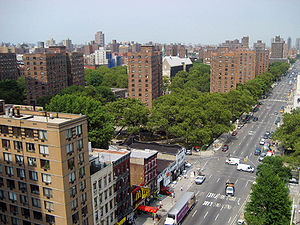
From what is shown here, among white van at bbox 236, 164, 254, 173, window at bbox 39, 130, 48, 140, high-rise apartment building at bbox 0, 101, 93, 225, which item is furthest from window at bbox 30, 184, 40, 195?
white van at bbox 236, 164, 254, 173

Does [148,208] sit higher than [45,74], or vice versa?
[45,74]

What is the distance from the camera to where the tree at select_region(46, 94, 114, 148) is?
7425cm

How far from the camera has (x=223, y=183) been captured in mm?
72000

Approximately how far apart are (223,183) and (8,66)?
525 ft

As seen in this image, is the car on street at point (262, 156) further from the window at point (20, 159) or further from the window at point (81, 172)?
the window at point (20, 159)

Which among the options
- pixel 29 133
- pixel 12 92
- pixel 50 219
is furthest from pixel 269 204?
pixel 12 92

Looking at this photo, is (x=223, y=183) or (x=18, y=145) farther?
(x=223, y=183)

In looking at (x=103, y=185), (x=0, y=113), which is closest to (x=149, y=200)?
(x=103, y=185)

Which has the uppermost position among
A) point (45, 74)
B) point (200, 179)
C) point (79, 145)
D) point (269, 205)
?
point (45, 74)

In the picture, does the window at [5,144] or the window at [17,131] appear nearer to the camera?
the window at [17,131]

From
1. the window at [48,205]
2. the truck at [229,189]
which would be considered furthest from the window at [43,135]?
the truck at [229,189]

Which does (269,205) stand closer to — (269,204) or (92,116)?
(269,204)

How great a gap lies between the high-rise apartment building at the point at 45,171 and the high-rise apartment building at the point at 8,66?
156 metres

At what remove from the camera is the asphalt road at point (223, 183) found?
5806cm
